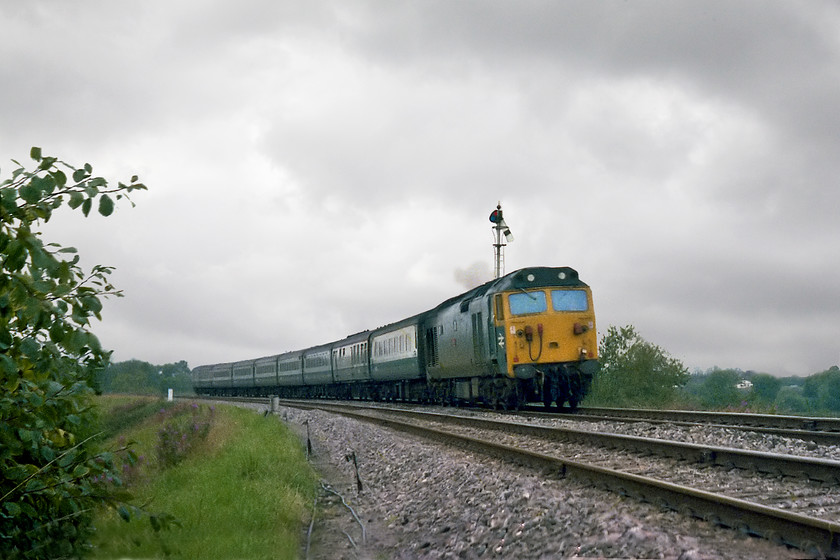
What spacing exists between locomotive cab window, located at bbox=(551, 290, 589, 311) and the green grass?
26.7 feet

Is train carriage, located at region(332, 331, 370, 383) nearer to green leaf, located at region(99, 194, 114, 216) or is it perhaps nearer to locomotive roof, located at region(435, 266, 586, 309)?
locomotive roof, located at region(435, 266, 586, 309)

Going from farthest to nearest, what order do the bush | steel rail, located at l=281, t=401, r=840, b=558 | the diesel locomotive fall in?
the diesel locomotive
steel rail, located at l=281, t=401, r=840, b=558
the bush

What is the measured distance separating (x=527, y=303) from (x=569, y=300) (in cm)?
128

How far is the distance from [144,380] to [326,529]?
104032 mm

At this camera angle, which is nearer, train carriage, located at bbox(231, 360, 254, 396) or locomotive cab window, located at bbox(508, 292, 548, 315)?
locomotive cab window, located at bbox(508, 292, 548, 315)

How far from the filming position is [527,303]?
63.6 feet

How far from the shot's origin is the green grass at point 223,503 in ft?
18.2

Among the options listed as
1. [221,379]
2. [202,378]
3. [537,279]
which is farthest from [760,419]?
[202,378]

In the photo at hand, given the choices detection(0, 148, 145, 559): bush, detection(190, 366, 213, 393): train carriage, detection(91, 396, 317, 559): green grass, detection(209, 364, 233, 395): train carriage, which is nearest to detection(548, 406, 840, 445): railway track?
detection(91, 396, 317, 559): green grass

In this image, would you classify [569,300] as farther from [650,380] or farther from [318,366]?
[318,366]

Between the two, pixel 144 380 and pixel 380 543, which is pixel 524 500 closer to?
pixel 380 543

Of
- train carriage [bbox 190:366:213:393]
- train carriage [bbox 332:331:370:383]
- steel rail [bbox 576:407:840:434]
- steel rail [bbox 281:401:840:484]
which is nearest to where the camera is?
steel rail [bbox 281:401:840:484]

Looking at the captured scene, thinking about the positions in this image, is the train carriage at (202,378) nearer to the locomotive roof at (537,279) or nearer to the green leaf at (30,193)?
the locomotive roof at (537,279)

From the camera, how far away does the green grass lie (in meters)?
5.55
